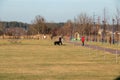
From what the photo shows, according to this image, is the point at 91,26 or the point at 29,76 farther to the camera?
the point at 91,26

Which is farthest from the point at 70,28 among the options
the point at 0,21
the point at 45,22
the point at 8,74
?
the point at 8,74

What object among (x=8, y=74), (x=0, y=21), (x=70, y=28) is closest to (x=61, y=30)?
(x=70, y=28)

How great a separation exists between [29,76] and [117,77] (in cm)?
395

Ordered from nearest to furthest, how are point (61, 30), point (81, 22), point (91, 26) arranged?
1. point (91, 26)
2. point (81, 22)
3. point (61, 30)

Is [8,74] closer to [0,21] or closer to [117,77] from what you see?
[117,77]

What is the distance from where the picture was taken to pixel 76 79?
15.2m

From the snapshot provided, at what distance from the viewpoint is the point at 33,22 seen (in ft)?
488

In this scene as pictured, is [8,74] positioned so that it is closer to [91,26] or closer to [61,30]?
[91,26]

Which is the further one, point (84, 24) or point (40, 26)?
point (40, 26)

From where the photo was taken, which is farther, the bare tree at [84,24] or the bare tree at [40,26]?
the bare tree at [40,26]

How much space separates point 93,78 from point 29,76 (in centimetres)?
291

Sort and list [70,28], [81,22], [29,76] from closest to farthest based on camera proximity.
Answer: [29,76], [81,22], [70,28]

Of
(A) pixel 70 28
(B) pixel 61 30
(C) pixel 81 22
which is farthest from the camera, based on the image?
(B) pixel 61 30

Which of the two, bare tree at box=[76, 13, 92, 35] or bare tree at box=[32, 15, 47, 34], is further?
bare tree at box=[32, 15, 47, 34]
